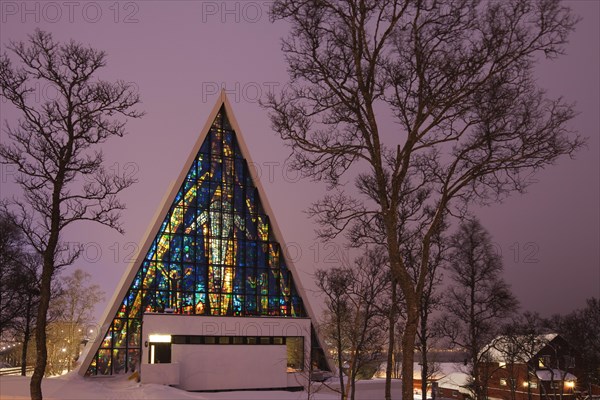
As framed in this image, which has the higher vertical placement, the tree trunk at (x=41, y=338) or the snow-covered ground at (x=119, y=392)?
the tree trunk at (x=41, y=338)

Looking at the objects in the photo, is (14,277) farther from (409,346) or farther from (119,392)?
(409,346)

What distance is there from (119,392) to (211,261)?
13.2 meters

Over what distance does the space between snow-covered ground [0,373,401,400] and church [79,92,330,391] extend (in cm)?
163

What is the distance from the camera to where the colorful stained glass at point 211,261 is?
3341 centimetres

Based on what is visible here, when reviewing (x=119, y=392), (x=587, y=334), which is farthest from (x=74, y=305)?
(x=587, y=334)

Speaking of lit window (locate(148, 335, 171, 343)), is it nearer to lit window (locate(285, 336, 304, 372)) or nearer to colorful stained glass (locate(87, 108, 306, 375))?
colorful stained glass (locate(87, 108, 306, 375))

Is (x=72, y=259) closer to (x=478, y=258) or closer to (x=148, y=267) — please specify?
(x=478, y=258)

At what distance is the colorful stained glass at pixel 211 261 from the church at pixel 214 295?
0.20 feet

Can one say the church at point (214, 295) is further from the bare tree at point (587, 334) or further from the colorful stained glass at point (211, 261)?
the bare tree at point (587, 334)

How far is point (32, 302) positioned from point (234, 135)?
617 inches

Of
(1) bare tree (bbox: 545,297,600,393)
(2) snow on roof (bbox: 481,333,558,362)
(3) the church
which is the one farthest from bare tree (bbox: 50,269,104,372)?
(1) bare tree (bbox: 545,297,600,393)

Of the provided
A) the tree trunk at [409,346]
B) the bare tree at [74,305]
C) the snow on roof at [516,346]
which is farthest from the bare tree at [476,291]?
the bare tree at [74,305]

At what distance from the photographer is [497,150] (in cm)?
884

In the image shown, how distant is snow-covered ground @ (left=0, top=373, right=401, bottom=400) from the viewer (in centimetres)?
1929
